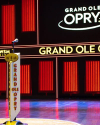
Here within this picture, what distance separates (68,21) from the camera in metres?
19.6

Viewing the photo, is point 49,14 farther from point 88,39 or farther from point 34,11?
point 88,39

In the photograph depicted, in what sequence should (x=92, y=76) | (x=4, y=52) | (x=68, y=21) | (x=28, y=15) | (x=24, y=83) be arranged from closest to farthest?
(x=92, y=76)
(x=68, y=21)
(x=4, y=52)
(x=24, y=83)
(x=28, y=15)

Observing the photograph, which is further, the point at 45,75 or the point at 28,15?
the point at 28,15

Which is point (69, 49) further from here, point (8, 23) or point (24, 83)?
point (8, 23)

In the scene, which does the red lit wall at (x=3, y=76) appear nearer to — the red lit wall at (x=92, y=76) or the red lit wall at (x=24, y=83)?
the red lit wall at (x=24, y=83)

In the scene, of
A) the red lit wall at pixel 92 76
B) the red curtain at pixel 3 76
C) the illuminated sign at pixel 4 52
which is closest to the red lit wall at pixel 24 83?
the red curtain at pixel 3 76

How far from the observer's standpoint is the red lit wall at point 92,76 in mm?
19177

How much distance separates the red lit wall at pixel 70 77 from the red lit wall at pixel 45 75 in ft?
3.10

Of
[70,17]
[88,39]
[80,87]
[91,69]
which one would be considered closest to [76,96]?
[80,87]

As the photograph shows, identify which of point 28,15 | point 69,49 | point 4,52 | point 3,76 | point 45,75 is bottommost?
point 3,76

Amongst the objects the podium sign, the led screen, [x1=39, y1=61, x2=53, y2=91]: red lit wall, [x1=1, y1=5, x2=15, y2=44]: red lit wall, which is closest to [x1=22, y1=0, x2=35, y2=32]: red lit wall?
the led screen

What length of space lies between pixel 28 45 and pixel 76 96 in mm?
4595

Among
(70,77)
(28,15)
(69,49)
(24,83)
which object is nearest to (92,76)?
(70,77)

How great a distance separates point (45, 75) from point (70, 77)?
172 centimetres
